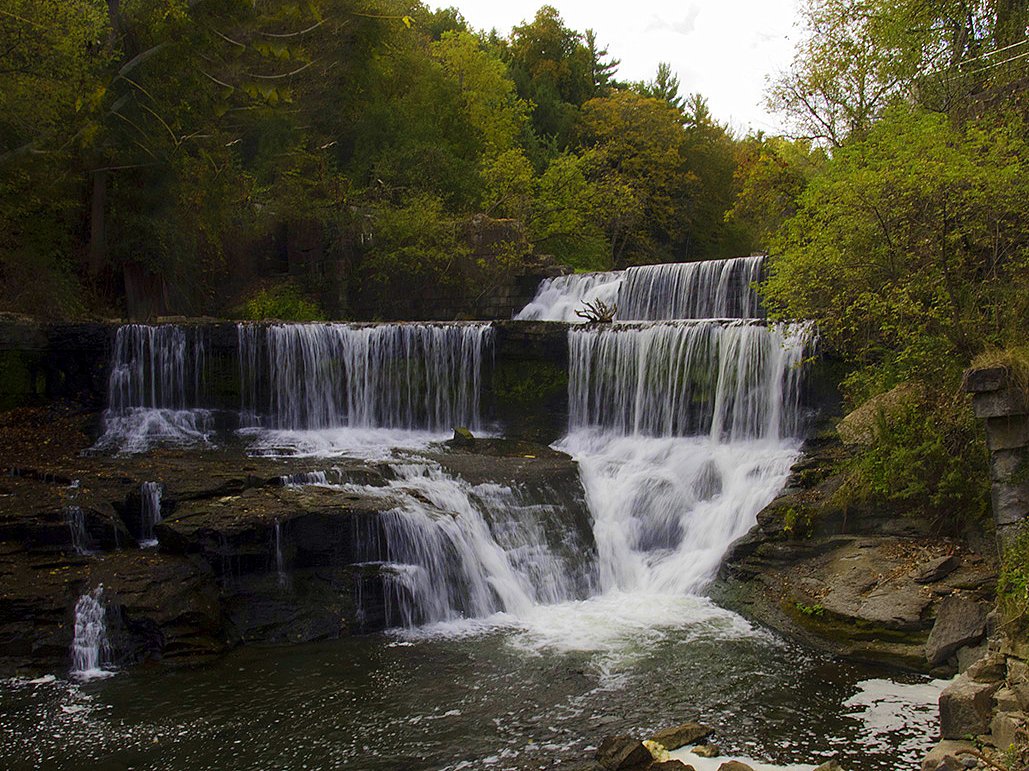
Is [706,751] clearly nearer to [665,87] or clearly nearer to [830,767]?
[830,767]

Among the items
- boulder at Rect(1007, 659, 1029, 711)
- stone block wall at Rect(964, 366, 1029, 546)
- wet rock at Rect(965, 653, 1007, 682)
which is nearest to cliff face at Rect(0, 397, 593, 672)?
stone block wall at Rect(964, 366, 1029, 546)

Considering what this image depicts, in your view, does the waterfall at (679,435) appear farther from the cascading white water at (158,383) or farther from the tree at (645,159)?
the tree at (645,159)

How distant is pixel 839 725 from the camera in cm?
777

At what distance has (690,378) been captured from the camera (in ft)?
52.6

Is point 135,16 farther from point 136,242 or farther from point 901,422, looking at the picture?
point 901,422

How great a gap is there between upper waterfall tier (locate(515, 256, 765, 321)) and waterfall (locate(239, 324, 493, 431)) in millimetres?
4206

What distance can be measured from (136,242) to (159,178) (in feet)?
5.41

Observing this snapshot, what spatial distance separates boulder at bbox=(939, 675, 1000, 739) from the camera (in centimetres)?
693

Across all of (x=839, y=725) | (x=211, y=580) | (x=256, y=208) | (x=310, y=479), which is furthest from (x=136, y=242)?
(x=839, y=725)

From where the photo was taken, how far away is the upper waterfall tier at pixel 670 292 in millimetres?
20969

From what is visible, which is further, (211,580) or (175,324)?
(175,324)

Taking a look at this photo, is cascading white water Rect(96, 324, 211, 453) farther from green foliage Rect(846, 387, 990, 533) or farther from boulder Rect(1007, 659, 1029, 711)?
boulder Rect(1007, 659, 1029, 711)

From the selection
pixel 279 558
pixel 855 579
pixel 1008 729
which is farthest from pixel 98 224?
pixel 1008 729

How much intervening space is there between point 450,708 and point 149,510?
216 inches
